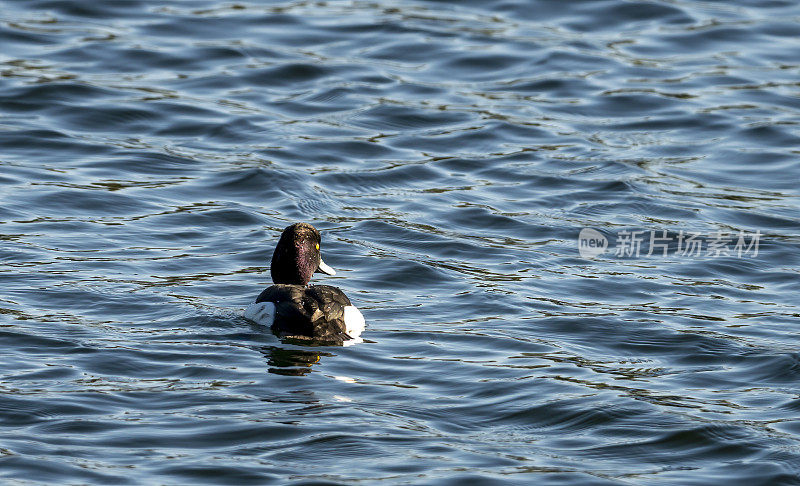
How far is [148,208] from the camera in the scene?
43.1ft

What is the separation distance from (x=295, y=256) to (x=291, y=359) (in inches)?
49.6

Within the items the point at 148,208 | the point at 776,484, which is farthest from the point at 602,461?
the point at 148,208

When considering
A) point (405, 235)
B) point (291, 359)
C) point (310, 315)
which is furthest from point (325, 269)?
point (405, 235)

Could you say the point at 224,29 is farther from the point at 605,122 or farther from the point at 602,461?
the point at 602,461

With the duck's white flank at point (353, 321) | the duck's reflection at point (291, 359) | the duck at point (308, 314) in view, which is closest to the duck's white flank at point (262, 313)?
the duck at point (308, 314)

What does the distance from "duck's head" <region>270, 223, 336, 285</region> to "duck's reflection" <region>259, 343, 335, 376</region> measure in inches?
39.5

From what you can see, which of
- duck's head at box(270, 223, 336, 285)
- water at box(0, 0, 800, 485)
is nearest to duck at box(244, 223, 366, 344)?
water at box(0, 0, 800, 485)

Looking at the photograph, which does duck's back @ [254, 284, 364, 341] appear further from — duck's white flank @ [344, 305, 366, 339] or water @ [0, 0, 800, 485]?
water @ [0, 0, 800, 485]

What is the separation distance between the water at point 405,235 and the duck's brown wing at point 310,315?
0.15 metres

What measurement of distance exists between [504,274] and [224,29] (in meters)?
9.36

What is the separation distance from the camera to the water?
7.76 m

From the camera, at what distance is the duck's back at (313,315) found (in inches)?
377

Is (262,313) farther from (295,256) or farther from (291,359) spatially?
(295,256)

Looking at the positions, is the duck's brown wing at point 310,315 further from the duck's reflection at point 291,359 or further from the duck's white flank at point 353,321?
the duck's reflection at point 291,359
